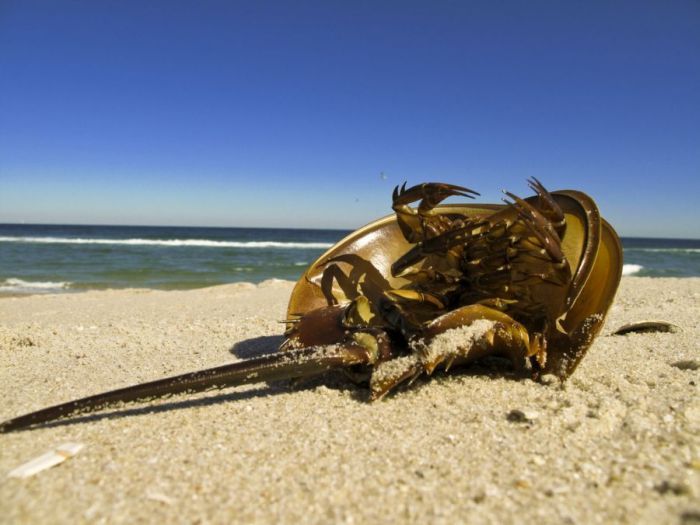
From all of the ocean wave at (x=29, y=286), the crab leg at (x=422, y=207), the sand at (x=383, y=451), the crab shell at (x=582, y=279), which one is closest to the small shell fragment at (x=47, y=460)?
the sand at (x=383, y=451)

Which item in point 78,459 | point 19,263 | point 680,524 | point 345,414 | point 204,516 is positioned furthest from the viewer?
point 19,263

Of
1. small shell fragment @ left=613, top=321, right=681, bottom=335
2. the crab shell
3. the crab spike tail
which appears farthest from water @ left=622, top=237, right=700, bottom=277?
the crab spike tail

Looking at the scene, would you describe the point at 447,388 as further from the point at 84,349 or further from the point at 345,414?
the point at 84,349

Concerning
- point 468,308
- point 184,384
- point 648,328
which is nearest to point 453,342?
point 468,308

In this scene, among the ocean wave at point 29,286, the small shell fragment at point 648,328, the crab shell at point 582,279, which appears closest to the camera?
the crab shell at point 582,279

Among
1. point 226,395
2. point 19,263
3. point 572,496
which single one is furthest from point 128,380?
point 19,263

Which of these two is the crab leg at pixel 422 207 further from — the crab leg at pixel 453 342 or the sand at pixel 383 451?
the sand at pixel 383 451
